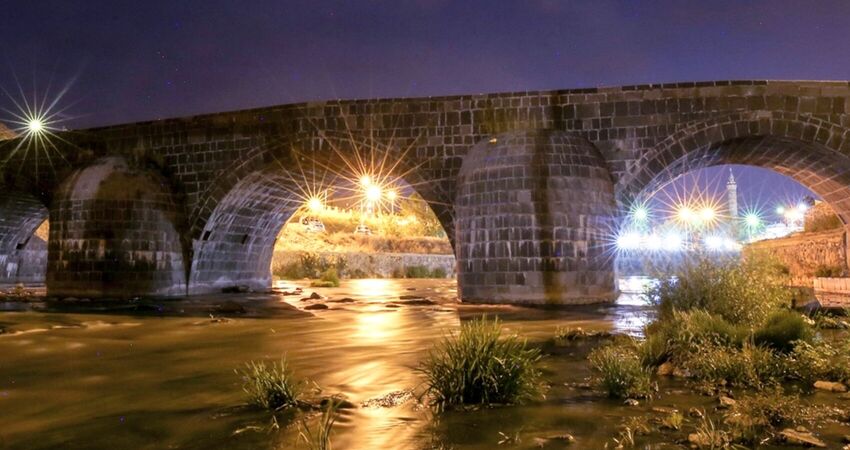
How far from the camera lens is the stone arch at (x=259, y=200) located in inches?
785

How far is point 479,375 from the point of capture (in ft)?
17.5

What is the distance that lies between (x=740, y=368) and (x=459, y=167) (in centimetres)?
1342

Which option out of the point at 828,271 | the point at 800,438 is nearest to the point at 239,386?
the point at 800,438

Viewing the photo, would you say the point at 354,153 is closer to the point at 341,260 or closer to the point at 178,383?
the point at 178,383

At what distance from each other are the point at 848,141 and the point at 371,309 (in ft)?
45.6

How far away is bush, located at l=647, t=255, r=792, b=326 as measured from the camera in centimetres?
871

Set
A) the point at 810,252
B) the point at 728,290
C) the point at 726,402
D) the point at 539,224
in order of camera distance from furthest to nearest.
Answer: the point at 810,252
the point at 539,224
the point at 728,290
the point at 726,402

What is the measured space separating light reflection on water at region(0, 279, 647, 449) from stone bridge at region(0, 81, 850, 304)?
3271 millimetres

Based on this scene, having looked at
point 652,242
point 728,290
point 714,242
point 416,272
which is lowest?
point 728,290

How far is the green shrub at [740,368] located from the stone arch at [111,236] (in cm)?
1898

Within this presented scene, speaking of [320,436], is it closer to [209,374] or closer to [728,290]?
[209,374]

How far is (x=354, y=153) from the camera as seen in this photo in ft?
66.3

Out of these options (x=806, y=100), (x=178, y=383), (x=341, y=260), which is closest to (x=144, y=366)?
(x=178, y=383)

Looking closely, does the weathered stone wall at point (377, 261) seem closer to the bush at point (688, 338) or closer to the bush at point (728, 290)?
the bush at point (728, 290)
